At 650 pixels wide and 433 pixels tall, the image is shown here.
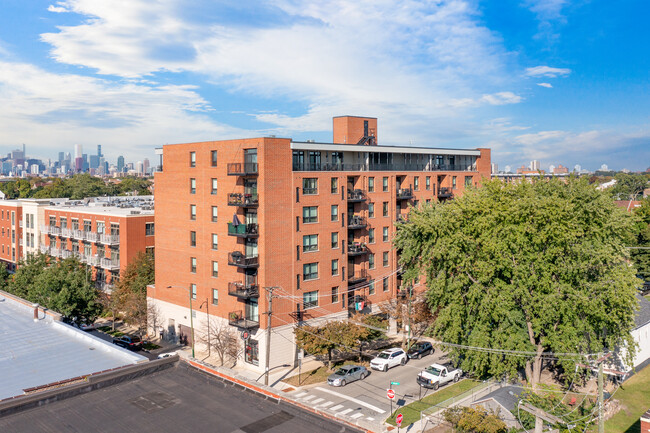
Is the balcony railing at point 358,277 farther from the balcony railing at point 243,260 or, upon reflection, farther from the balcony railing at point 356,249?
the balcony railing at point 243,260

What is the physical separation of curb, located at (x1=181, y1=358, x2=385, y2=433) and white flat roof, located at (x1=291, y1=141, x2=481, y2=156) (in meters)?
26.3

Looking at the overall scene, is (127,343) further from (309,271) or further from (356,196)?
(356,196)

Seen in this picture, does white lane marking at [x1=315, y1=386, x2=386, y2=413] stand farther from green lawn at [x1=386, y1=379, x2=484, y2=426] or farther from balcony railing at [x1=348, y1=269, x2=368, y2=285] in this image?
balcony railing at [x1=348, y1=269, x2=368, y2=285]

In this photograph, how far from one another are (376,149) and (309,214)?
1255 cm

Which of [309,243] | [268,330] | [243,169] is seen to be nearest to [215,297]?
[268,330]

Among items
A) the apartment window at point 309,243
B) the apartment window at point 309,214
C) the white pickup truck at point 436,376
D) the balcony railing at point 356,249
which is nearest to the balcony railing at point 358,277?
the balcony railing at point 356,249

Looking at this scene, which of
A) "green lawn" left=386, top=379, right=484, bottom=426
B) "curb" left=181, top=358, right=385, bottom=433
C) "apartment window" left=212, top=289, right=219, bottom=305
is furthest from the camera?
"apartment window" left=212, top=289, right=219, bottom=305

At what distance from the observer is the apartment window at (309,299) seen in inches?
1841

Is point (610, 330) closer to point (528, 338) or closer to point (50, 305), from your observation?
point (528, 338)

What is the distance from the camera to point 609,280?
33156 millimetres

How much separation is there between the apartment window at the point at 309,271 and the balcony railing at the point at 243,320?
18.7ft

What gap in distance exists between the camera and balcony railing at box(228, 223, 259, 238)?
43.8 metres

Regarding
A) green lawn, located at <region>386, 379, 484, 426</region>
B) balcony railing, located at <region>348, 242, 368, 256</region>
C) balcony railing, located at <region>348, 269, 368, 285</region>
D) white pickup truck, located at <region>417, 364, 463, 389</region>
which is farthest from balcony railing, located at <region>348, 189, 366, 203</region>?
green lawn, located at <region>386, 379, 484, 426</region>

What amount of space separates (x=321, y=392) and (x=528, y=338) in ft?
53.3
